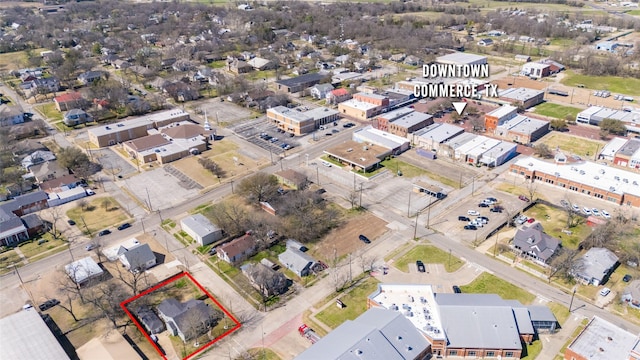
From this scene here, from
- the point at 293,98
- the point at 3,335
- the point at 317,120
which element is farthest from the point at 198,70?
the point at 3,335

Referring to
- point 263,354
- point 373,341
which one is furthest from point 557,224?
point 263,354

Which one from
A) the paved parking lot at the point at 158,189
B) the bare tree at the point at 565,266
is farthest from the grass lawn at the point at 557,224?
the paved parking lot at the point at 158,189

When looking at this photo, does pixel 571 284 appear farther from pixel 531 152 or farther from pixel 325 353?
pixel 531 152

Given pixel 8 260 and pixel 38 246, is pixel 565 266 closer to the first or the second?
pixel 38 246

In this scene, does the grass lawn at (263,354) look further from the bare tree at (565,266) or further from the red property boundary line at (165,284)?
the bare tree at (565,266)

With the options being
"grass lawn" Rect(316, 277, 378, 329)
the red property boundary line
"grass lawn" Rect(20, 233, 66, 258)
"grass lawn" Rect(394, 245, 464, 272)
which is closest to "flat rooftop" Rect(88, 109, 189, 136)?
"grass lawn" Rect(20, 233, 66, 258)

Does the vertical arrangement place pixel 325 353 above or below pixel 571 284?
above

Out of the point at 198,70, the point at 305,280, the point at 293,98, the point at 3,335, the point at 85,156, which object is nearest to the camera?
the point at 3,335
